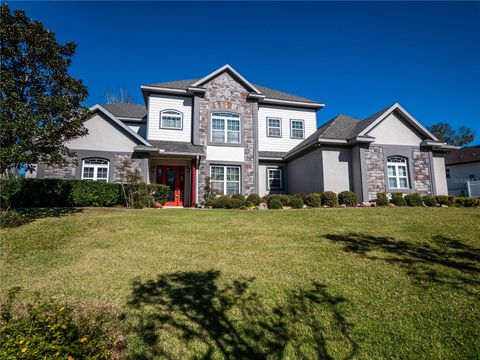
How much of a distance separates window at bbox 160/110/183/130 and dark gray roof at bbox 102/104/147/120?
12.3 ft

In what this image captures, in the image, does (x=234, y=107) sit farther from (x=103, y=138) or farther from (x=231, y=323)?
(x=231, y=323)

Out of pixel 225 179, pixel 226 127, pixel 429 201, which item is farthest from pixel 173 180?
pixel 429 201

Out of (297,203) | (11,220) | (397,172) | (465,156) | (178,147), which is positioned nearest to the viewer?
(11,220)

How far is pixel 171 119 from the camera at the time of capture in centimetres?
1688

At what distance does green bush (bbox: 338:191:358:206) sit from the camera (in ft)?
44.7

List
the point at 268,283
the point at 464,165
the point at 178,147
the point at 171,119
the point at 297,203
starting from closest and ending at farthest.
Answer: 1. the point at 268,283
2. the point at 297,203
3. the point at 178,147
4. the point at 171,119
5. the point at 464,165

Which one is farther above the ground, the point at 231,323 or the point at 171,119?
the point at 171,119

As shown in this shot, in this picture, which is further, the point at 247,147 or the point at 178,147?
the point at 247,147

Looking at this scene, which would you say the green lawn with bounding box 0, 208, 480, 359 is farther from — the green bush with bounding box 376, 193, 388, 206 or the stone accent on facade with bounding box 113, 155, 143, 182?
the stone accent on facade with bounding box 113, 155, 143, 182

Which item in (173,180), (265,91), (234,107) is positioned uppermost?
(265,91)

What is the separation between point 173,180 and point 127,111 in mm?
8177

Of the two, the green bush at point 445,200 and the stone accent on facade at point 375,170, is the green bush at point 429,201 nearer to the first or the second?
the green bush at point 445,200

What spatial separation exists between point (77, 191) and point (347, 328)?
1227 centimetres

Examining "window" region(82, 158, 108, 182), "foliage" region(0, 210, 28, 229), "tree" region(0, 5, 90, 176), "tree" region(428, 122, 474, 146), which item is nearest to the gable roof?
"tree" region(428, 122, 474, 146)
